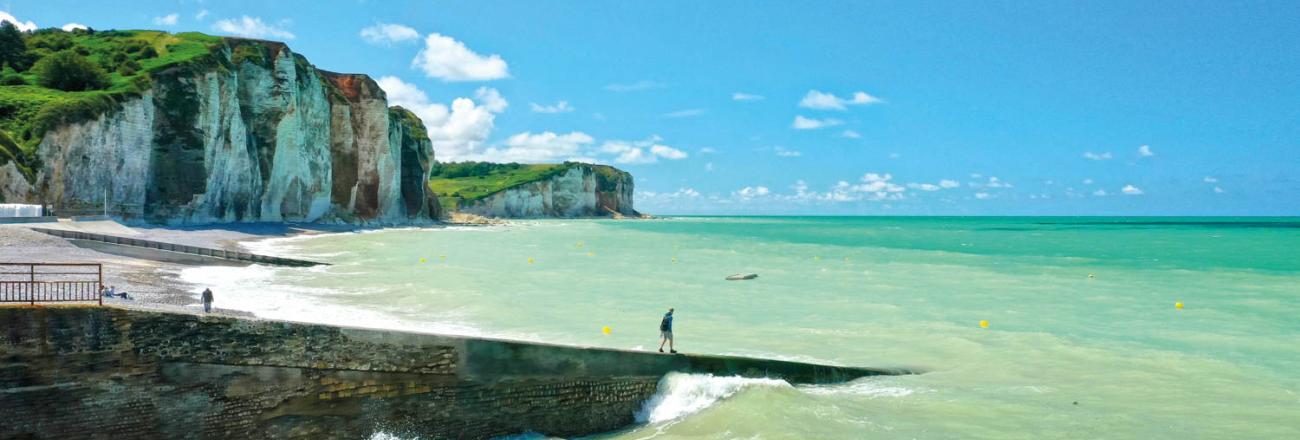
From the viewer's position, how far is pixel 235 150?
55.8 meters

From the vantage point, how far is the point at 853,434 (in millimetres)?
10945

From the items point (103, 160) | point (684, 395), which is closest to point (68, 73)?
point (103, 160)

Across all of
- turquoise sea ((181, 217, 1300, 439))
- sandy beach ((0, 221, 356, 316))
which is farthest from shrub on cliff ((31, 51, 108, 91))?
turquoise sea ((181, 217, 1300, 439))

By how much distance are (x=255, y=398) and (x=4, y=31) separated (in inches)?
2352

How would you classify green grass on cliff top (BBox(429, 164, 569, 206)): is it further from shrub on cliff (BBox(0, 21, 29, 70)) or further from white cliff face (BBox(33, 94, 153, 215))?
white cliff face (BBox(33, 94, 153, 215))

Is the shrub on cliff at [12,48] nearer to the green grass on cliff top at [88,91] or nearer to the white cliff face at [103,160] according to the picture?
the green grass on cliff top at [88,91]

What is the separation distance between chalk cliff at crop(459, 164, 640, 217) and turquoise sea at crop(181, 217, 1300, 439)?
108 meters

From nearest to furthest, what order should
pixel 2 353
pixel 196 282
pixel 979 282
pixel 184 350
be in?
pixel 2 353 < pixel 184 350 < pixel 196 282 < pixel 979 282

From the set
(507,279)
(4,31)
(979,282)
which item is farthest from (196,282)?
(4,31)

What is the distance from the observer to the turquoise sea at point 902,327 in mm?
11812

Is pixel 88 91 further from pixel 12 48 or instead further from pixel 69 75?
pixel 12 48

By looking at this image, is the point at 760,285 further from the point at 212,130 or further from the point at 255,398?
the point at 212,130

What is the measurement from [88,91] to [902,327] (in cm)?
4440

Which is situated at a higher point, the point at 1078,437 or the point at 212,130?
the point at 212,130
